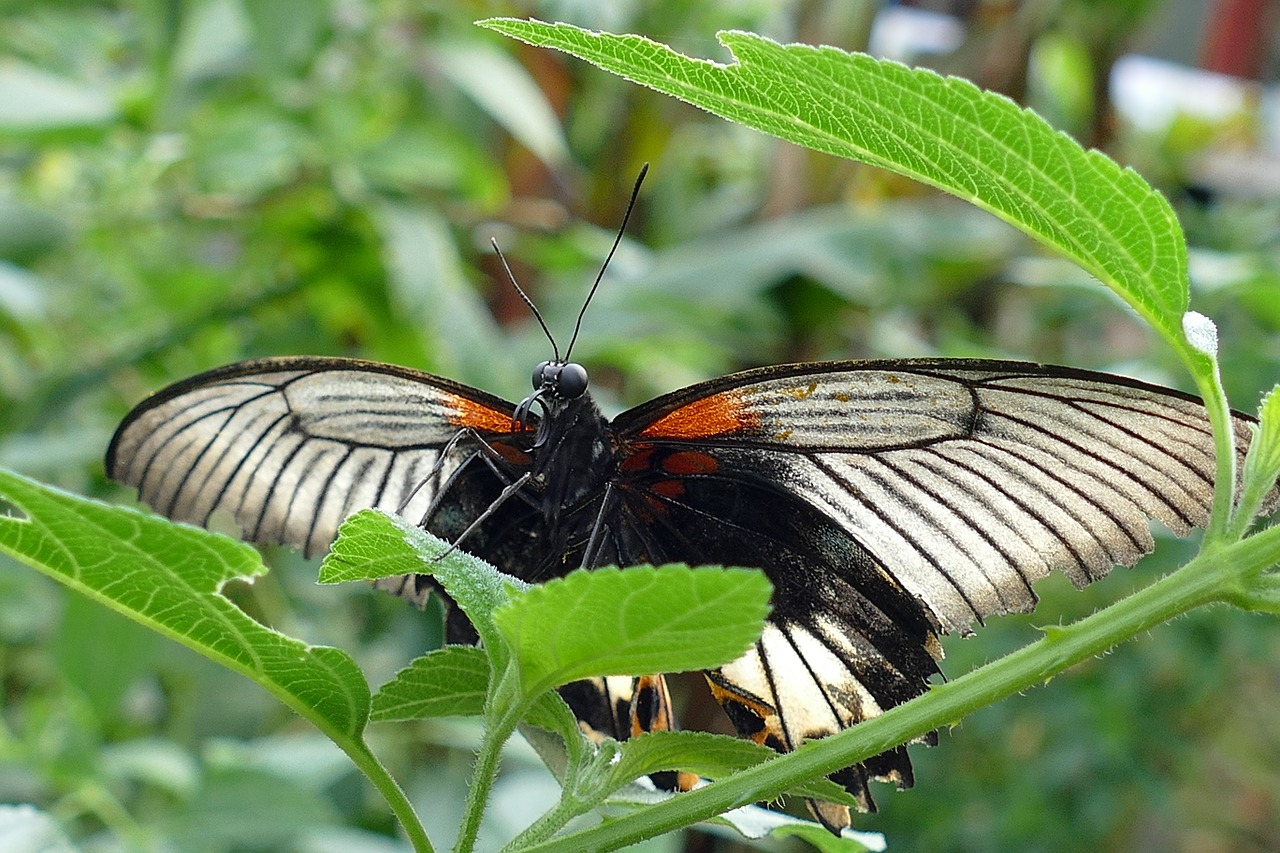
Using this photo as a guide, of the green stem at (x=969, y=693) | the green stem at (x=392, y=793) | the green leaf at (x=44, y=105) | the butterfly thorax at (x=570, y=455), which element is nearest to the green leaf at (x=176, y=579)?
the green stem at (x=392, y=793)

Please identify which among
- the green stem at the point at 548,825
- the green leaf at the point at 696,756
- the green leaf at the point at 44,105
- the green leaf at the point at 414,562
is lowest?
the green stem at the point at 548,825

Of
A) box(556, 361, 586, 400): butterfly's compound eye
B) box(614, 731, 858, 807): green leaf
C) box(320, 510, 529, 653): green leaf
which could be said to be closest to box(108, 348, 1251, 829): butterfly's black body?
box(556, 361, 586, 400): butterfly's compound eye

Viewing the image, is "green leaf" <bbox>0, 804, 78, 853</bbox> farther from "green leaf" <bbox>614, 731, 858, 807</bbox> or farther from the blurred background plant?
the blurred background plant

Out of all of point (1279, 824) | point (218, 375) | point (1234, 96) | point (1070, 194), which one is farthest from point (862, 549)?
point (1234, 96)

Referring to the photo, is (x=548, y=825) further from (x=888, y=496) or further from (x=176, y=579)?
(x=888, y=496)

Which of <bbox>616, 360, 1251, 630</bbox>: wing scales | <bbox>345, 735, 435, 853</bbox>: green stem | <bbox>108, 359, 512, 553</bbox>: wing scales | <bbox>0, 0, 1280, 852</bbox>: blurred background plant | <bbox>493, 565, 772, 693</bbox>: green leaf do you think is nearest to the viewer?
<bbox>493, 565, 772, 693</bbox>: green leaf

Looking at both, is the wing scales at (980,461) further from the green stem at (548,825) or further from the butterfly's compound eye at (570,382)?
the green stem at (548,825)

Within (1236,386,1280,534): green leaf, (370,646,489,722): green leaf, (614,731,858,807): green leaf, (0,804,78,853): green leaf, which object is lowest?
(0,804,78,853): green leaf

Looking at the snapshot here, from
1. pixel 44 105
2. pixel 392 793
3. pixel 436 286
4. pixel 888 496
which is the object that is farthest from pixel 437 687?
pixel 44 105
